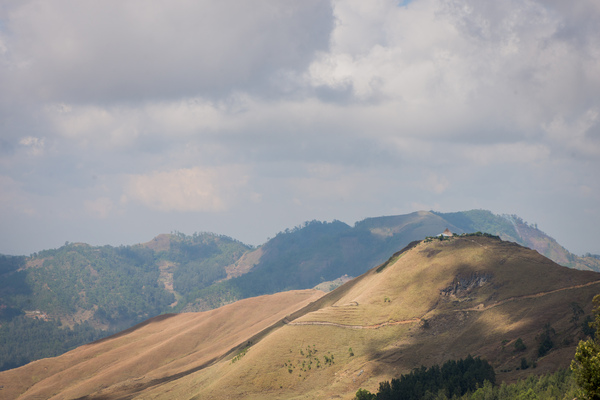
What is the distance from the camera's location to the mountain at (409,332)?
3349 inches

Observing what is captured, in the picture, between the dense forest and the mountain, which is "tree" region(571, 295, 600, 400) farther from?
the mountain

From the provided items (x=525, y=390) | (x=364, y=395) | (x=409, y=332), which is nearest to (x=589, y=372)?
(x=525, y=390)

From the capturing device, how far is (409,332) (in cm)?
10188

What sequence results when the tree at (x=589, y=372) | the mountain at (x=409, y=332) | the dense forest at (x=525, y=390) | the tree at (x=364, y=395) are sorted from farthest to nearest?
the mountain at (x=409, y=332) < the tree at (x=364, y=395) < the dense forest at (x=525, y=390) < the tree at (x=589, y=372)

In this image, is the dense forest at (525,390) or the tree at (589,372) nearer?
the tree at (589,372)

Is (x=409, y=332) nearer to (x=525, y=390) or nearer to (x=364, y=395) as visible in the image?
(x=364, y=395)

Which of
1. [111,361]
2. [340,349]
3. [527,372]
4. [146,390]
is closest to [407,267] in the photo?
[340,349]

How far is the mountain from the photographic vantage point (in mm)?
85062

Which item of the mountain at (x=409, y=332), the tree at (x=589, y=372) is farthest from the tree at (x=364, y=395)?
the tree at (x=589, y=372)

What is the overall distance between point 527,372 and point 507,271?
40497 mm

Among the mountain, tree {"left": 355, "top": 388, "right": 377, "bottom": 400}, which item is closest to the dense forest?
the mountain

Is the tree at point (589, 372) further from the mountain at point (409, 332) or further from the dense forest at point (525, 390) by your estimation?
the mountain at point (409, 332)

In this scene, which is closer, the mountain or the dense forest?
the dense forest

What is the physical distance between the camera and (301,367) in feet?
323
